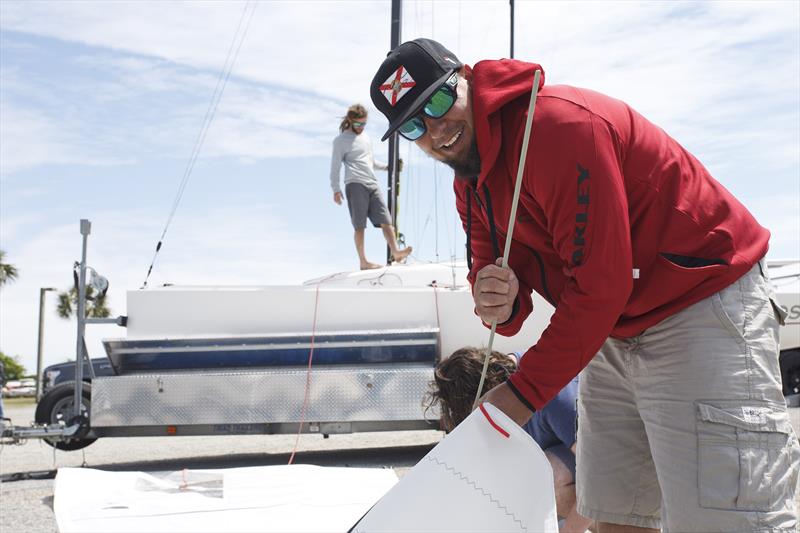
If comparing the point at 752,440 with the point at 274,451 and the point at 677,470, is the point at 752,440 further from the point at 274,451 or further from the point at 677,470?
the point at 274,451

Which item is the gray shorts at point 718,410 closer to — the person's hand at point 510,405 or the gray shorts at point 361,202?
the person's hand at point 510,405

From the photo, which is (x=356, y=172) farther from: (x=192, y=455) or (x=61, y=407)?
(x=61, y=407)

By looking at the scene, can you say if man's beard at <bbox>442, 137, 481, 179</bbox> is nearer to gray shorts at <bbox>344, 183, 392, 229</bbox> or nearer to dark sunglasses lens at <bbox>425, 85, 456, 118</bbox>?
dark sunglasses lens at <bbox>425, 85, 456, 118</bbox>

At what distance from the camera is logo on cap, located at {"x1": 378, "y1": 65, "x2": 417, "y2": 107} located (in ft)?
6.89

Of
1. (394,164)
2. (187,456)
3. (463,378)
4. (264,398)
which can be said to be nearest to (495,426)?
(463,378)

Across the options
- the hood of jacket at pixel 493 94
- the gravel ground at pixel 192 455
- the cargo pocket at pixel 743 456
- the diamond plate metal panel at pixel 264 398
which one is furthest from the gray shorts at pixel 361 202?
the cargo pocket at pixel 743 456

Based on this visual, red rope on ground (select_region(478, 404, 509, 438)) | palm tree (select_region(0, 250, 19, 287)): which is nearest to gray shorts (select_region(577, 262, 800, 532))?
red rope on ground (select_region(478, 404, 509, 438))

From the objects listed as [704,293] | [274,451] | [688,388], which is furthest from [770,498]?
[274,451]

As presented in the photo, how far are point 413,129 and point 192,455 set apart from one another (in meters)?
6.74

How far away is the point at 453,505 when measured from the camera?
1798 millimetres

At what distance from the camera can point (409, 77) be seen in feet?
6.87

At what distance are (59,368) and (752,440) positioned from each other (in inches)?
353

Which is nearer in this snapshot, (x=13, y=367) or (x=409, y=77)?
(x=409, y=77)

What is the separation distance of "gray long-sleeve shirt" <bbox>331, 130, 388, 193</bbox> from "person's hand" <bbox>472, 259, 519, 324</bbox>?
19.5 feet
